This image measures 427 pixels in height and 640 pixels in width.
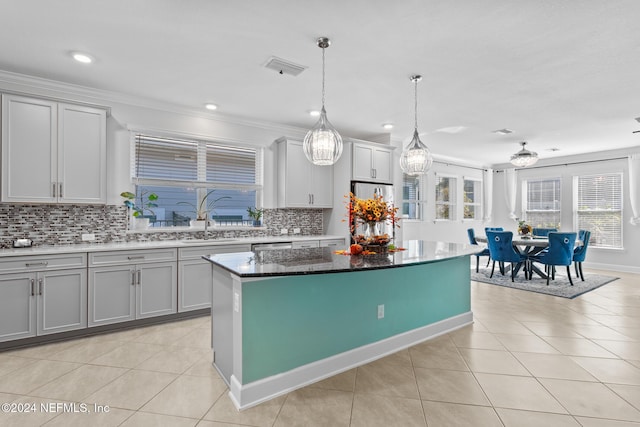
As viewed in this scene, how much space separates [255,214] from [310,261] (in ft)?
8.77

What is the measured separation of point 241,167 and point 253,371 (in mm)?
3359

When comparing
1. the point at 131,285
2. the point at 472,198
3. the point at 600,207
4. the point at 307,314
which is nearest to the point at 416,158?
the point at 307,314

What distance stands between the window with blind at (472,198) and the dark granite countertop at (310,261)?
6108 millimetres

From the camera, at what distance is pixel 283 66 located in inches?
123

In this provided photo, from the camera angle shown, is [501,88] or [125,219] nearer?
[501,88]

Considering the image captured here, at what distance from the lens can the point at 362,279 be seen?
8.96ft

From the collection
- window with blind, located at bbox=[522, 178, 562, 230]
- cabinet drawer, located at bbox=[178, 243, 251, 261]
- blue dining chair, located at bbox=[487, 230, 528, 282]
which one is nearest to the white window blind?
cabinet drawer, located at bbox=[178, 243, 251, 261]

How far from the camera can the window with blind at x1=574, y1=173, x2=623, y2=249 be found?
715cm

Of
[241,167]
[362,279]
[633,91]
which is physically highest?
[633,91]

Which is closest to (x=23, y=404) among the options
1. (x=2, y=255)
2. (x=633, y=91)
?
(x=2, y=255)

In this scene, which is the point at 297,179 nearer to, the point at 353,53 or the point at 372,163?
the point at 372,163

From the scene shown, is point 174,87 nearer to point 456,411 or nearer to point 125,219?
point 125,219

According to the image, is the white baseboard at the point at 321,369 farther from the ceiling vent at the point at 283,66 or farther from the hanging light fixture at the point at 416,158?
the ceiling vent at the point at 283,66

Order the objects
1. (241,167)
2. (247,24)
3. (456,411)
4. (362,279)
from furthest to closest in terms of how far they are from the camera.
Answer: (241,167)
(362,279)
(247,24)
(456,411)
